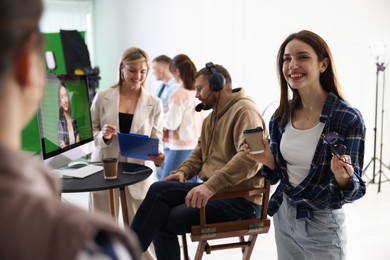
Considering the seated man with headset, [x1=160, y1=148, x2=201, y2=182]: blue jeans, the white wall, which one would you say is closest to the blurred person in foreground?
the seated man with headset

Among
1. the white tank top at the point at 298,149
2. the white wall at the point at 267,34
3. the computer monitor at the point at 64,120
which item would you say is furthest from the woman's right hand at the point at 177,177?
the white wall at the point at 267,34

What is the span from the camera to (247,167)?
2365 millimetres

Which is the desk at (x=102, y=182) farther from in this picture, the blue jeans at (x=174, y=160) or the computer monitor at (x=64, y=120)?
the blue jeans at (x=174, y=160)

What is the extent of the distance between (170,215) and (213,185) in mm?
264

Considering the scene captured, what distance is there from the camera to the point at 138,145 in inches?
101

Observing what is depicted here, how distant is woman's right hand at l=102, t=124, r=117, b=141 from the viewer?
2.87 m

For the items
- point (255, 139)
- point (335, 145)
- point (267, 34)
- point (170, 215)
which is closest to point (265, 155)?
point (255, 139)

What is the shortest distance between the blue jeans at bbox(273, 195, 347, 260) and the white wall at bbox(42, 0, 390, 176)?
11.4 ft

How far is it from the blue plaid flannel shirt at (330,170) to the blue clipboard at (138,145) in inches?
30.7

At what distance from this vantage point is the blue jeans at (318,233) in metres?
1.96

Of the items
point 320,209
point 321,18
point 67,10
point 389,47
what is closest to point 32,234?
point 320,209

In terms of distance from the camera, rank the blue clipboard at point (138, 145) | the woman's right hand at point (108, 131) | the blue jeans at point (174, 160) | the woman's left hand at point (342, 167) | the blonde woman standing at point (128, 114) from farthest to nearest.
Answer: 1. the blue jeans at point (174, 160)
2. the blonde woman standing at point (128, 114)
3. the woman's right hand at point (108, 131)
4. the blue clipboard at point (138, 145)
5. the woman's left hand at point (342, 167)

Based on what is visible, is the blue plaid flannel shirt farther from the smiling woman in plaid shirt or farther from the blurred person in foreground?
the blurred person in foreground

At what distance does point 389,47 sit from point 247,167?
4178 millimetres
